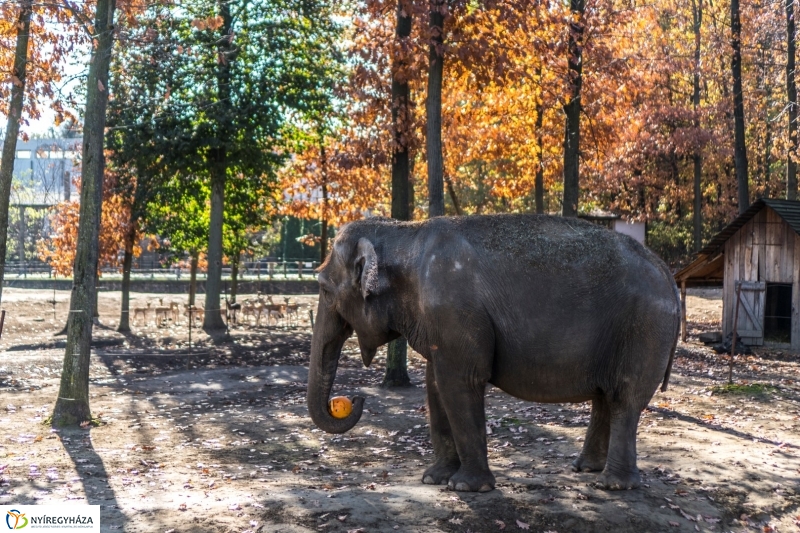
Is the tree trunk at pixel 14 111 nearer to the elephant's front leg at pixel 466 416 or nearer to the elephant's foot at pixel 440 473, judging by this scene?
the elephant's foot at pixel 440 473

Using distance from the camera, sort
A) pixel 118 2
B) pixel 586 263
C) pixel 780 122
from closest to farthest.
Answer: pixel 586 263 < pixel 118 2 < pixel 780 122

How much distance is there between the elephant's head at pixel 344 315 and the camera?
8.98 metres

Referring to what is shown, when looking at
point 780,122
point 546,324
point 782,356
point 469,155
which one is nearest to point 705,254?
point 782,356

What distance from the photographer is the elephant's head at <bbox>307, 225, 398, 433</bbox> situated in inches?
354

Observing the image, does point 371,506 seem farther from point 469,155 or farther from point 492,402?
point 469,155

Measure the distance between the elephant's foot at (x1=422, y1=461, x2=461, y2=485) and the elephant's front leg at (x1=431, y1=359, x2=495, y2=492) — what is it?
41 cm

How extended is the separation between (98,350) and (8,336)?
5.30 metres

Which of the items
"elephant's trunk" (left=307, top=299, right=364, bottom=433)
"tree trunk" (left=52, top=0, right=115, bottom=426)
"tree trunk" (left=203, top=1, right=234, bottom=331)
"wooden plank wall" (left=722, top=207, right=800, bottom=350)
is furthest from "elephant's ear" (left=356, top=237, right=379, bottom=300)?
"wooden plank wall" (left=722, top=207, right=800, bottom=350)

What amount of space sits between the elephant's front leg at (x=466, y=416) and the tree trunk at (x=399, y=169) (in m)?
8.53

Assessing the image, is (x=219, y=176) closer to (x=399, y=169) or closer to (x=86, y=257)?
(x=399, y=169)

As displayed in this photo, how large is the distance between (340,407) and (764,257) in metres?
18.8

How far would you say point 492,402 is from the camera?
15.4 m

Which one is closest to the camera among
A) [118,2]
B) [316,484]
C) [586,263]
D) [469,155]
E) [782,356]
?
[586,263]

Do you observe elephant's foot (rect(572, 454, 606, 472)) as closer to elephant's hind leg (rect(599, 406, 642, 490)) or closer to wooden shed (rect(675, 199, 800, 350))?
elephant's hind leg (rect(599, 406, 642, 490))
